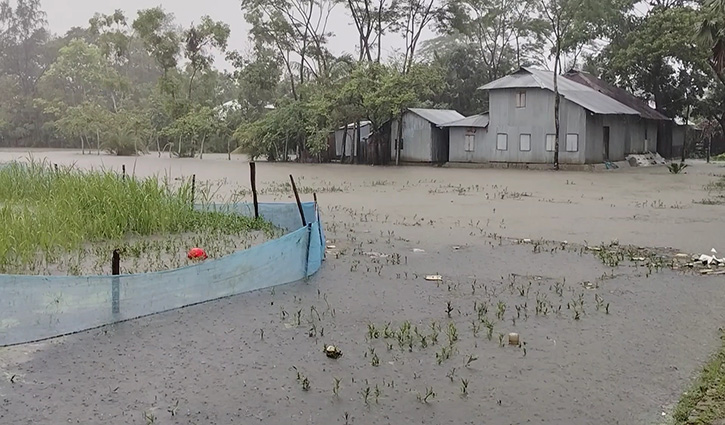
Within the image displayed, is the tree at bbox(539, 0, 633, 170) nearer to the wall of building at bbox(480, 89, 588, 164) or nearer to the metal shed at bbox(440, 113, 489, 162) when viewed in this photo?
the wall of building at bbox(480, 89, 588, 164)

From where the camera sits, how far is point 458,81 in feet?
135

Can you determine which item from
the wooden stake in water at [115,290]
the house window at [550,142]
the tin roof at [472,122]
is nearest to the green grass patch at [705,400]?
the wooden stake in water at [115,290]

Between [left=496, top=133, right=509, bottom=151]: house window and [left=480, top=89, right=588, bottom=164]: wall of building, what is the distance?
3.4 inches

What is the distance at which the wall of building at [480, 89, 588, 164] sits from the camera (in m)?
29.0

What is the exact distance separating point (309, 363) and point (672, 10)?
32.6 meters

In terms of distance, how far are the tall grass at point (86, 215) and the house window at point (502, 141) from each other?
21.5 m

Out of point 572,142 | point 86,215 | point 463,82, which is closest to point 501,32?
point 463,82

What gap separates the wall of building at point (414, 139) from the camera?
32188 mm

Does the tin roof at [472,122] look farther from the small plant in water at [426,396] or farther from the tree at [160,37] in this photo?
the small plant in water at [426,396]

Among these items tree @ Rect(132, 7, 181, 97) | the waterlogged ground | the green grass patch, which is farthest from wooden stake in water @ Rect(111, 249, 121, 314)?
tree @ Rect(132, 7, 181, 97)

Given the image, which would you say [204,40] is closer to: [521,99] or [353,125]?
[353,125]

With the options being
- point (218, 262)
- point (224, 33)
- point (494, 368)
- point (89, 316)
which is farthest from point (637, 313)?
point (224, 33)

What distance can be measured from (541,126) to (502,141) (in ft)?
5.73

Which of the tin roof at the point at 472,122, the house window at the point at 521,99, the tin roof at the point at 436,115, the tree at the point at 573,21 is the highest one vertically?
the tree at the point at 573,21
